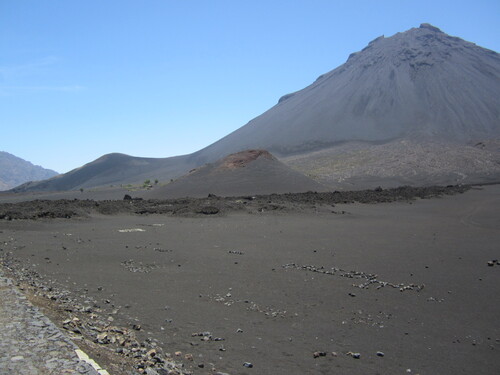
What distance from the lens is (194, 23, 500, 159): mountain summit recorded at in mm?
72062

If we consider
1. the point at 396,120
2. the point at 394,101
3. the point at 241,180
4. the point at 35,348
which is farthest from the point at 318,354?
the point at 394,101

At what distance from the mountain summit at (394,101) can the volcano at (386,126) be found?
0.61 ft

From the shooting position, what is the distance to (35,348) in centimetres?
401

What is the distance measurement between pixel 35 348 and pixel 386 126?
7557 cm

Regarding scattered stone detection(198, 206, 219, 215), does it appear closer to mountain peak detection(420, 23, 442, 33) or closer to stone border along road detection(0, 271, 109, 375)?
stone border along road detection(0, 271, 109, 375)

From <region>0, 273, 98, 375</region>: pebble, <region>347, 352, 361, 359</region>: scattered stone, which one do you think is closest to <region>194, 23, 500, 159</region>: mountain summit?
<region>347, 352, 361, 359</region>: scattered stone

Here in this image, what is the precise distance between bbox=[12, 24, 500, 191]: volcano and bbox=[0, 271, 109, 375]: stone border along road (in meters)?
38.7

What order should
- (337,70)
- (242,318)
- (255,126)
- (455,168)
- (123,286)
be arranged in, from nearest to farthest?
(242,318) → (123,286) → (455,168) → (255,126) → (337,70)

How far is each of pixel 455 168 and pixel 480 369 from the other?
48823mm

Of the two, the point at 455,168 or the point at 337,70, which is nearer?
the point at 455,168

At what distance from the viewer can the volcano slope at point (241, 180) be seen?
3500 centimetres

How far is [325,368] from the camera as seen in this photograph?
498 centimetres

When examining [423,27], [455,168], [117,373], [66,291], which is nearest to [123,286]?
[66,291]

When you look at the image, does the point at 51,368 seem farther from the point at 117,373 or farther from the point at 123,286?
the point at 123,286
